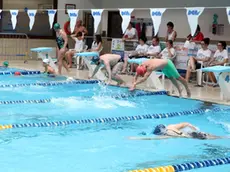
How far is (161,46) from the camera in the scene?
12688 millimetres

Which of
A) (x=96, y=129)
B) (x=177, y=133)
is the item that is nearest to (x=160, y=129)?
(x=177, y=133)

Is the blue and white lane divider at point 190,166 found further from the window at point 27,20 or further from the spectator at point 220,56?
the window at point 27,20

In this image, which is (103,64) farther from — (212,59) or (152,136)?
(152,136)

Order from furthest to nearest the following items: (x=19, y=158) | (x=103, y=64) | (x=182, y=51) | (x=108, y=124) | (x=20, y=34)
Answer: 1. (x=20, y=34)
2. (x=182, y=51)
3. (x=103, y=64)
4. (x=108, y=124)
5. (x=19, y=158)

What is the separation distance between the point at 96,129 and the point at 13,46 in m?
11.6

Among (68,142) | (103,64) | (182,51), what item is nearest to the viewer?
(68,142)

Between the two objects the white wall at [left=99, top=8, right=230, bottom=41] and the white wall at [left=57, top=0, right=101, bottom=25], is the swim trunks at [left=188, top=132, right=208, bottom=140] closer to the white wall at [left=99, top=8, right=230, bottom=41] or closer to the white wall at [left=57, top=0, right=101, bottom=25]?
the white wall at [left=99, top=8, right=230, bottom=41]

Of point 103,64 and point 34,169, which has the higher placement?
point 103,64

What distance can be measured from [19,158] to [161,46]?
26.6 feet

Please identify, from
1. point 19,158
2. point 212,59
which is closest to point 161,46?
point 212,59

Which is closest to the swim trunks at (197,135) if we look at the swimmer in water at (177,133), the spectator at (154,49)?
the swimmer in water at (177,133)

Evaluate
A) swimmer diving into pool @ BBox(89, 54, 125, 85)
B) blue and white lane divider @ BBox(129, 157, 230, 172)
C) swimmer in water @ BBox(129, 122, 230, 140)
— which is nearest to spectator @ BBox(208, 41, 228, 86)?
swimmer diving into pool @ BBox(89, 54, 125, 85)

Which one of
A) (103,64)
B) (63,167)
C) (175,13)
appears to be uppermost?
(175,13)

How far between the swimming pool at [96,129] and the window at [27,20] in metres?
8.35
